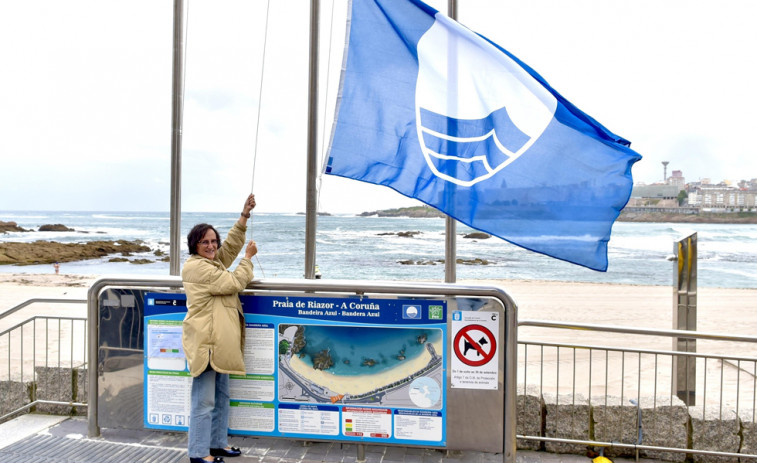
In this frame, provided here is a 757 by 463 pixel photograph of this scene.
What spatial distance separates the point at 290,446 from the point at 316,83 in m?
2.97

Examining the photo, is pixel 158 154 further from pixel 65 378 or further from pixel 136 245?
pixel 65 378

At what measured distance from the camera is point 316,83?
4637mm

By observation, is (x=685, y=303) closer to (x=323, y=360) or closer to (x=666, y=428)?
(x=666, y=428)

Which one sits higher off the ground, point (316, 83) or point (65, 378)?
point (316, 83)

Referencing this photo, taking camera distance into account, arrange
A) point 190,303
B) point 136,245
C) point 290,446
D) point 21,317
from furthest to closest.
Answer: point 136,245, point 21,317, point 290,446, point 190,303

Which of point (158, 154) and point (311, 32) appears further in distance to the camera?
point (158, 154)

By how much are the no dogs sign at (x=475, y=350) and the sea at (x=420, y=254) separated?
17.9 metres

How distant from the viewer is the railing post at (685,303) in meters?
5.09

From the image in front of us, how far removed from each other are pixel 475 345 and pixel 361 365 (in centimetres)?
84

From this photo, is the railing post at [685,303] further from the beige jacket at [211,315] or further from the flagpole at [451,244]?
the beige jacket at [211,315]

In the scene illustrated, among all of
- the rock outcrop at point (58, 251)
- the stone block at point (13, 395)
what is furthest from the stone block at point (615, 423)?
the rock outcrop at point (58, 251)

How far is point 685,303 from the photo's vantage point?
16.8ft

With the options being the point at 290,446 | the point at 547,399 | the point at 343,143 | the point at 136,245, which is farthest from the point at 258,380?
the point at 136,245

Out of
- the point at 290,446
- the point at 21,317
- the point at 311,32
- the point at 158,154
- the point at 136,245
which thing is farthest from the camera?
the point at 158,154
